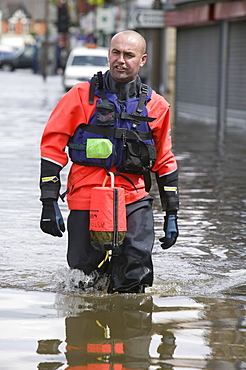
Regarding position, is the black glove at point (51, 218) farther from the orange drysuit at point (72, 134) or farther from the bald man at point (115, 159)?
the orange drysuit at point (72, 134)

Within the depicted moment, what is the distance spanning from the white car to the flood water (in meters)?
21.7

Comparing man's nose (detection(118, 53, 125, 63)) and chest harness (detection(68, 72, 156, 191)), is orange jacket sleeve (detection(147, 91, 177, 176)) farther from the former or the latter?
man's nose (detection(118, 53, 125, 63))

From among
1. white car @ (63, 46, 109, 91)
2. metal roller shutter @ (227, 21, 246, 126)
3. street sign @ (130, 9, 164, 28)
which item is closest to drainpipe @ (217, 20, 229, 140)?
metal roller shutter @ (227, 21, 246, 126)

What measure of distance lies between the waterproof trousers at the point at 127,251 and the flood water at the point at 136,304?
0.13 meters

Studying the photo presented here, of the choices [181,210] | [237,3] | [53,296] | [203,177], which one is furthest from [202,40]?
[53,296]

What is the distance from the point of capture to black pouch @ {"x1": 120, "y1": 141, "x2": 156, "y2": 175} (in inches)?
206

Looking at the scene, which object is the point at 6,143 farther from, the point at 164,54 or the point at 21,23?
the point at 21,23

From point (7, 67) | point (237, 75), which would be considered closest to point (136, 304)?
point (237, 75)

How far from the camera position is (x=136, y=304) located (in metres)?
5.53

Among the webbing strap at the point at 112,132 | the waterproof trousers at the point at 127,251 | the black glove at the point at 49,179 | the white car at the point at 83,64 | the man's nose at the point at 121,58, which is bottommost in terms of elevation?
the white car at the point at 83,64

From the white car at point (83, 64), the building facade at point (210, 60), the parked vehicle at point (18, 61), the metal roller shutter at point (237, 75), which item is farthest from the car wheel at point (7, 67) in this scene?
the metal roller shutter at point (237, 75)

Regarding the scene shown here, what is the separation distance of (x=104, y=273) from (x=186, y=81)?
24.6 meters

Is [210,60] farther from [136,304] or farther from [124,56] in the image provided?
[124,56]

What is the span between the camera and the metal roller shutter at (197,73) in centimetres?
2625
